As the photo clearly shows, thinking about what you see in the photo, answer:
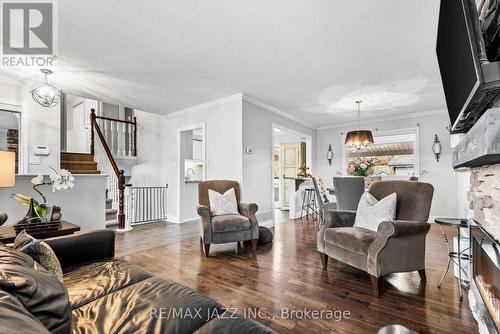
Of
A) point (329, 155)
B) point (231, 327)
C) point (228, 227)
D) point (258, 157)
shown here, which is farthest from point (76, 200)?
point (329, 155)

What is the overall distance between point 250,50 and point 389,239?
2423 millimetres

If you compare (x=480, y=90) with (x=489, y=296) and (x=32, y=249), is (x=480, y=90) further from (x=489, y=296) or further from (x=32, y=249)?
(x=32, y=249)

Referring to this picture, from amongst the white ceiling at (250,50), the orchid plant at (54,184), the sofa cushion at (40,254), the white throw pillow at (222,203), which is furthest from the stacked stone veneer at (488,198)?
the orchid plant at (54,184)

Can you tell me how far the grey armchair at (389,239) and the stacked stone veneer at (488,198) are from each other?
588mm

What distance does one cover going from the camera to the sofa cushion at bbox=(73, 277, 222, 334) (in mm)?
1083

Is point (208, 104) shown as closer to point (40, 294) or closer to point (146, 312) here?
point (146, 312)

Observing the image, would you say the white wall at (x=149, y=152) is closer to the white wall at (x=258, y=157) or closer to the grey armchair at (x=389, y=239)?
the white wall at (x=258, y=157)

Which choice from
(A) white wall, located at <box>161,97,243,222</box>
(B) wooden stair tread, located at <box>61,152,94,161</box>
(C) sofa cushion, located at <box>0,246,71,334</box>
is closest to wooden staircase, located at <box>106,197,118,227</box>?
(A) white wall, located at <box>161,97,243,222</box>

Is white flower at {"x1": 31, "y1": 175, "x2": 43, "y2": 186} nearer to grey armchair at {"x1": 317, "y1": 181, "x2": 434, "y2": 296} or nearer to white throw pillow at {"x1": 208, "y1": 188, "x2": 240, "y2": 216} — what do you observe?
white throw pillow at {"x1": 208, "y1": 188, "x2": 240, "y2": 216}

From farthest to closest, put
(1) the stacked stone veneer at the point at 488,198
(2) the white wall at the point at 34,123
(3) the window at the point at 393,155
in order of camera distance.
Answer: (3) the window at the point at 393,155, (2) the white wall at the point at 34,123, (1) the stacked stone veneer at the point at 488,198

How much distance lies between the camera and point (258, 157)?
4926 mm

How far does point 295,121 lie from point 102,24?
4.61 meters

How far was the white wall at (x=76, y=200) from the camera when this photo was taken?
10.3 feet

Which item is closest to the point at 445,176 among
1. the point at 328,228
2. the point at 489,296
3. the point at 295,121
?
the point at 295,121
